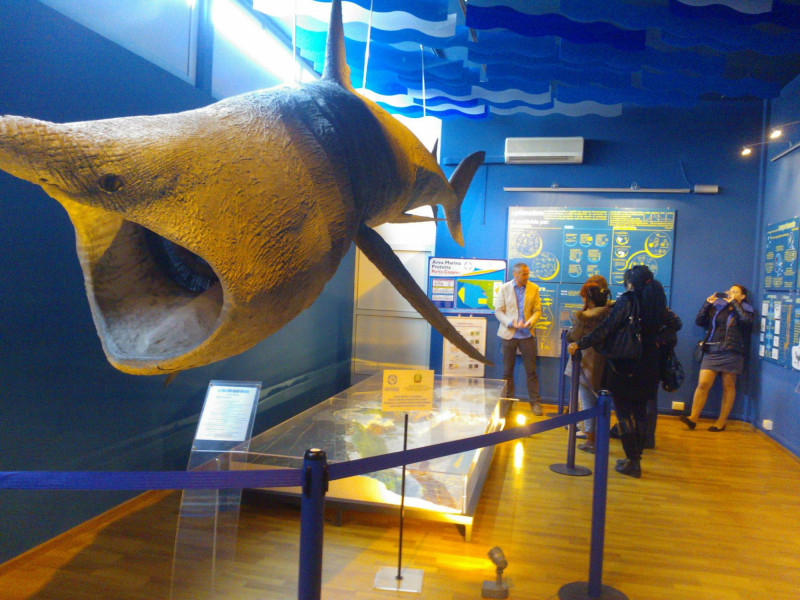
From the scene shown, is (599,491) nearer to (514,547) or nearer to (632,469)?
(514,547)

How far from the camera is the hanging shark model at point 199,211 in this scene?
0.69m

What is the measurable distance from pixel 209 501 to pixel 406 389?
112 cm

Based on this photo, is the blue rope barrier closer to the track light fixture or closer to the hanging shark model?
the hanging shark model

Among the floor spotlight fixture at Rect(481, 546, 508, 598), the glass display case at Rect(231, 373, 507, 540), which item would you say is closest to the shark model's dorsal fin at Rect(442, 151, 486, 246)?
the floor spotlight fixture at Rect(481, 546, 508, 598)

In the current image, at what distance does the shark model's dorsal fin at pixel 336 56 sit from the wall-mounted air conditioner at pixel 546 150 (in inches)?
241

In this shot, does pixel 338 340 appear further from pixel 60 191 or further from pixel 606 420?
pixel 60 191

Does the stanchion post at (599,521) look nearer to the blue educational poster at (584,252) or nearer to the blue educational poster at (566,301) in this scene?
the blue educational poster at (566,301)

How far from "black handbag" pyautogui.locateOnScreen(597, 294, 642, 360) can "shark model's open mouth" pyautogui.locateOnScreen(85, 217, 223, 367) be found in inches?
156

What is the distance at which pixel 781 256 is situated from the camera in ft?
18.7

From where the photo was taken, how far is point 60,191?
0.68m

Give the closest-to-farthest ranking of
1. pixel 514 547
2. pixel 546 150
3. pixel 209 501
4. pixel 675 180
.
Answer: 1. pixel 209 501
2. pixel 514 547
3. pixel 675 180
4. pixel 546 150

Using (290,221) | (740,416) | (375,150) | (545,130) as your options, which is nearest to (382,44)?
(545,130)

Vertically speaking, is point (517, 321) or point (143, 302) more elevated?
point (143, 302)

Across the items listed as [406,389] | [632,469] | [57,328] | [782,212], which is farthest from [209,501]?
[782,212]
